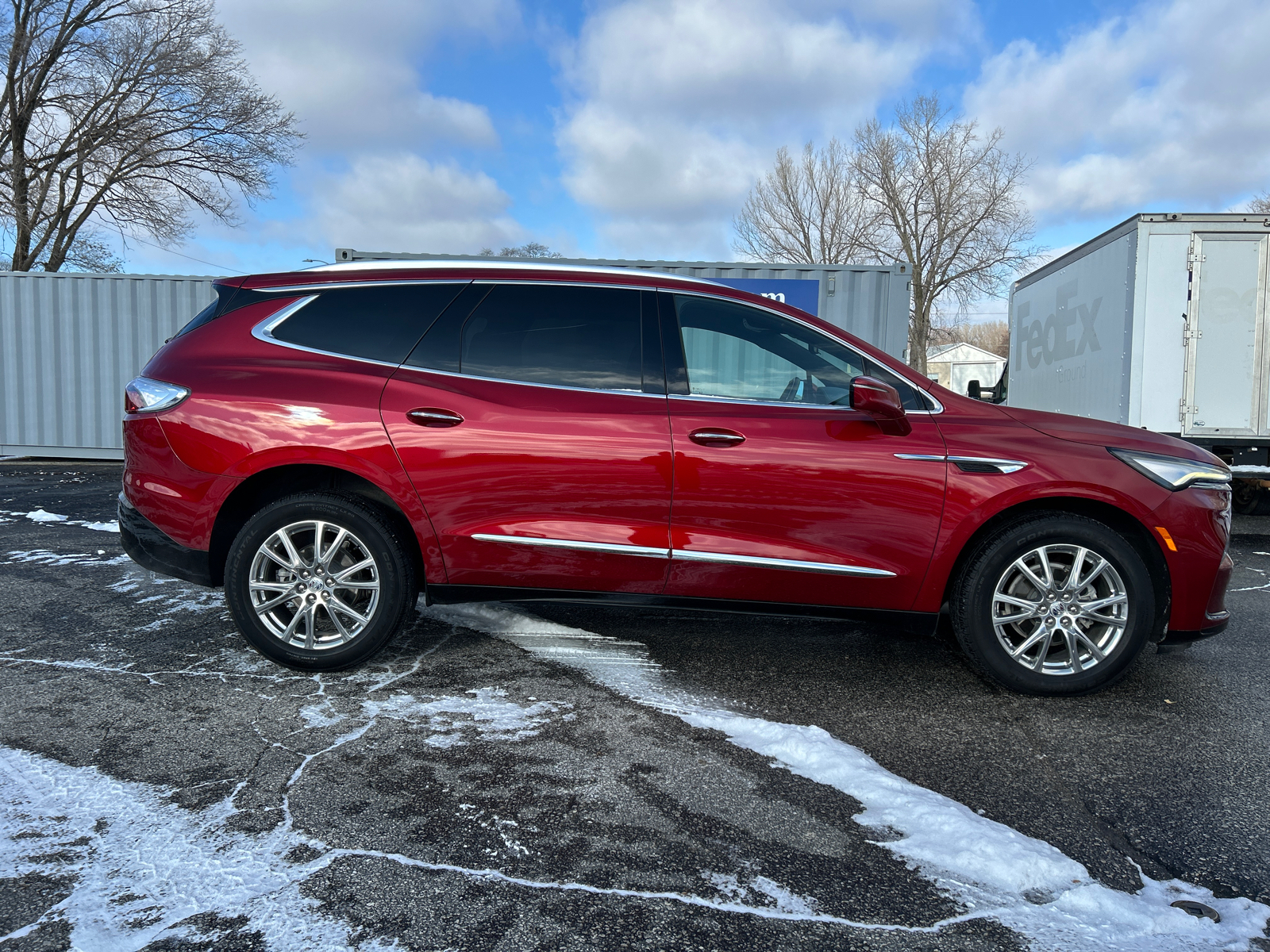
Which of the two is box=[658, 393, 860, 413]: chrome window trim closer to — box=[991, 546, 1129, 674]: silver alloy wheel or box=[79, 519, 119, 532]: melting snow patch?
box=[991, 546, 1129, 674]: silver alloy wheel

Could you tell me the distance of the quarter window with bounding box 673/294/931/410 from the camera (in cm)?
341

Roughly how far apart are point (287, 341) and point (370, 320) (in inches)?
14.4

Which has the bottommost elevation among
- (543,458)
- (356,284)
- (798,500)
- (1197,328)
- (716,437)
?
(798,500)

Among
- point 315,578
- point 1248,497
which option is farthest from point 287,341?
point 1248,497

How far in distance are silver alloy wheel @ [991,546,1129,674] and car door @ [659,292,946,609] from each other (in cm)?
39

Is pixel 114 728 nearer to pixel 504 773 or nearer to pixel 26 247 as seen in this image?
pixel 504 773

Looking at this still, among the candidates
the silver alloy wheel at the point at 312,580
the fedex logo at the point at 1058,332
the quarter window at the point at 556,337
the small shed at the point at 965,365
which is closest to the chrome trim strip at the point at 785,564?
the quarter window at the point at 556,337

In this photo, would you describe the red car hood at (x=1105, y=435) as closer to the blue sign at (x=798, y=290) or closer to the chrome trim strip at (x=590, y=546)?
the chrome trim strip at (x=590, y=546)

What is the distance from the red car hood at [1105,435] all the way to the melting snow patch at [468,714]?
2279 mm

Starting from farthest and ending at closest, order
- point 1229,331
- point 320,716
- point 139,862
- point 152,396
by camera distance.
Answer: point 1229,331 < point 152,396 < point 320,716 < point 139,862

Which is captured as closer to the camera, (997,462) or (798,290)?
(997,462)

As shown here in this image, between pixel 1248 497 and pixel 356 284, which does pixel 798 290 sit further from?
pixel 356 284

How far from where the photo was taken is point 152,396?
3.44m

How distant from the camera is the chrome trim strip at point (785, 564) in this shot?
3293mm
